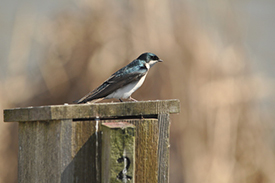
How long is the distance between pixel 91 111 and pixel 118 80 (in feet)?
3.30

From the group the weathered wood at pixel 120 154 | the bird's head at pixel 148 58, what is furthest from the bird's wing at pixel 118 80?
the weathered wood at pixel 120 154

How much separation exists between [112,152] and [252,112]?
2.82 m

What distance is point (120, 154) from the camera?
1767 millimetres

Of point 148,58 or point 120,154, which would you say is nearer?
point 120,154

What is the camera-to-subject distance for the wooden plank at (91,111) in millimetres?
1886

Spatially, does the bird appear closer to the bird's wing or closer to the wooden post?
the bird's wing

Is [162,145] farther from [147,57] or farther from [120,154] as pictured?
[147,57]

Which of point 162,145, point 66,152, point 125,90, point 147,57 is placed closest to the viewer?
point 66,152

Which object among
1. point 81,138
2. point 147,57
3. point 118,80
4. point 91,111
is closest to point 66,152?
point 81,138

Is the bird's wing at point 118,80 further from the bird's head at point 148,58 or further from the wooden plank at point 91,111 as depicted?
the wooden plank at point 91,111

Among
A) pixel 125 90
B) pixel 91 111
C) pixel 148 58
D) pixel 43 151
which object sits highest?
pixel 148 58

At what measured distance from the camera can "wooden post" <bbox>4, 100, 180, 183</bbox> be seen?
1.90 meters

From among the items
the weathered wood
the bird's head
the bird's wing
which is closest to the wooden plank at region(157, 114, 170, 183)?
the weathered wood

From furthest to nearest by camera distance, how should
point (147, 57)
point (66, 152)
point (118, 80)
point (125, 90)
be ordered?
point (147, 57), point (125, 90), point (118, 80), point (66, 152)
